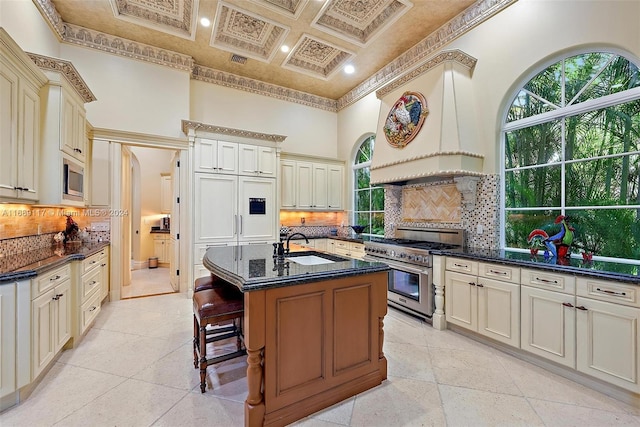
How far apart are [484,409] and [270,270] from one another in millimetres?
1741

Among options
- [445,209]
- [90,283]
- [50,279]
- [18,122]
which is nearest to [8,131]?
[18,122]

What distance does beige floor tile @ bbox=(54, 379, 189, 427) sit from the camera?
5.81 feet

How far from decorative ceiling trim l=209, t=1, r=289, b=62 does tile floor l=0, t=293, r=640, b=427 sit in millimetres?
4052

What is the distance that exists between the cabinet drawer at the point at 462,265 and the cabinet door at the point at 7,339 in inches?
148

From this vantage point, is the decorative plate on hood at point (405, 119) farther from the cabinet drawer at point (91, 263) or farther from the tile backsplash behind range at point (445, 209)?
the cabinet drawer at point (91, 263)

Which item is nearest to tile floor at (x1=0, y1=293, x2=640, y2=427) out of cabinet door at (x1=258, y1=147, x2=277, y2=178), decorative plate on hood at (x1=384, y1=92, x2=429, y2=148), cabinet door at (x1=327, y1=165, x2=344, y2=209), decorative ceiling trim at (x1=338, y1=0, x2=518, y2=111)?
decorative plate on hood at (x1=384, y1=92, x2=429, y2=148)

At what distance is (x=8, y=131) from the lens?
2135mm

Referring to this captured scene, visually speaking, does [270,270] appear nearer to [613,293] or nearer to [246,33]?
[613,293]

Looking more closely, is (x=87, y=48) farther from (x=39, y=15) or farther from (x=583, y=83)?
(x=583, y=83)

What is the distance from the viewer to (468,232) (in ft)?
11.8

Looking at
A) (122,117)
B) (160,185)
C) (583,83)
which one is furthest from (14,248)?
(583,83)

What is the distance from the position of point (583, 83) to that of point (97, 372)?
17.2 ft

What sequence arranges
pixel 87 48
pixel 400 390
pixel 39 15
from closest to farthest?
pixel 400 390, pixel 39 15, pixel 87 48

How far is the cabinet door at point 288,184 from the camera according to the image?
5395mm
